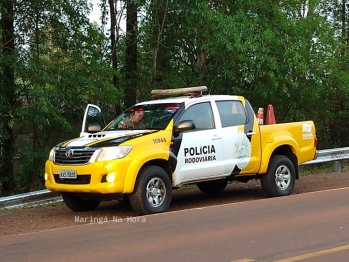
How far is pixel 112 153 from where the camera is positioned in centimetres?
839

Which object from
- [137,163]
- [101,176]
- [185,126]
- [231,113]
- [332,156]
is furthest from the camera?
[332,156]

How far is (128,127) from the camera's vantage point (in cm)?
981

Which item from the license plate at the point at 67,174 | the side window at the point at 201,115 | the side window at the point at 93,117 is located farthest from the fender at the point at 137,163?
the side window at the point at 93,117

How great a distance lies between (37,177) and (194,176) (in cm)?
714

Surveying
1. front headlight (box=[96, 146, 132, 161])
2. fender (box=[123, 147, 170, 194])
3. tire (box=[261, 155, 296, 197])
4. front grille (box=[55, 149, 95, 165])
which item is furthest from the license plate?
tire (box=[261, 155, 296, 197])

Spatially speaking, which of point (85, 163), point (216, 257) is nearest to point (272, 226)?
point (216, 257)

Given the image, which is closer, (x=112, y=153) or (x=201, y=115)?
(x=112, y=153)

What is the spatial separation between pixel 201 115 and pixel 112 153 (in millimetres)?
2138

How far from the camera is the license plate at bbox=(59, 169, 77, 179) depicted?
28.2 feet

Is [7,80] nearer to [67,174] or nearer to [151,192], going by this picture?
[67,174]

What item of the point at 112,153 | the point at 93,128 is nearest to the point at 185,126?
the point at 112,153

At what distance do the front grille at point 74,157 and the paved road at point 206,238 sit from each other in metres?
1.00

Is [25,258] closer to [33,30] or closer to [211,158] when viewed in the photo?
[211,158]

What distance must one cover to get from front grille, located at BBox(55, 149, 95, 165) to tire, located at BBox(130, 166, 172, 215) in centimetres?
88
